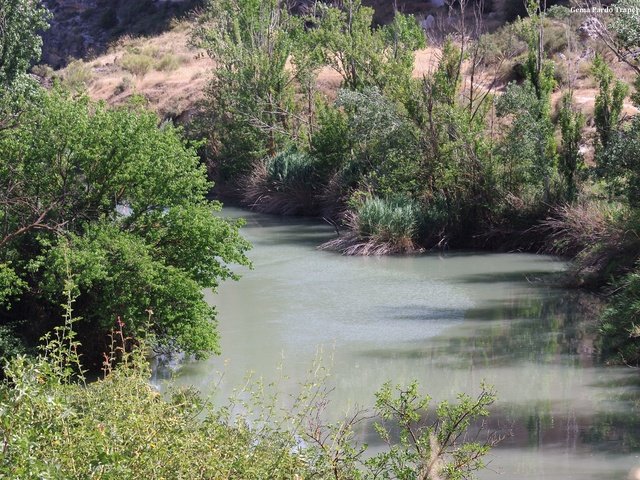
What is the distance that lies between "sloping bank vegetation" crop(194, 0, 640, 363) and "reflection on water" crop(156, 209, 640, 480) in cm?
87

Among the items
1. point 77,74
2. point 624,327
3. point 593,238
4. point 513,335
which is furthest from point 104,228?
point 77,74

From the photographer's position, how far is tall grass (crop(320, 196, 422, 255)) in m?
25.9

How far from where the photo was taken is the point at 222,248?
14859mm

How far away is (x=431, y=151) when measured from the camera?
1045 inches

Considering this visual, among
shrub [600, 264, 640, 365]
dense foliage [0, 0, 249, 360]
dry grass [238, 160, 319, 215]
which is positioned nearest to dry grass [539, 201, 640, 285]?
shrub [600, 264, 640, 365]

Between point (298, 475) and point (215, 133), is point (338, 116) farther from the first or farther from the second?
point (298, 475)

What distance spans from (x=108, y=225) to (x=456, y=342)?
588cm

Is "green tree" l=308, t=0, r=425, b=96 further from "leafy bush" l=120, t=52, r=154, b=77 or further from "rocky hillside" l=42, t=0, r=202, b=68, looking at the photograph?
"rocky hillside" l=42, t=0, r=202, b=68

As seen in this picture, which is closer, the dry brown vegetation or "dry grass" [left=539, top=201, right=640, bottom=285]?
"dry grass" [left=539, top=201, right=640, bottom=285]

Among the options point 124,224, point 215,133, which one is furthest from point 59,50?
point 124,224

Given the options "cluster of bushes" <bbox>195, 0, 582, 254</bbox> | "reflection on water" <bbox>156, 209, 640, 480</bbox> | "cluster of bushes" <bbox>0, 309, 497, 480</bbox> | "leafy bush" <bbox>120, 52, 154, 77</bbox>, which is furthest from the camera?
"leafy bush" <bbox>120, 52, 154, 77</bbox>

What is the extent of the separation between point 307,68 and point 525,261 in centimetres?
1591

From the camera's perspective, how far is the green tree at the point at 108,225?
45.5ft

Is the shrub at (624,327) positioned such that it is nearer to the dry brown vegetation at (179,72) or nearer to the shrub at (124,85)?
the dry brown vegetation at (179,72)
